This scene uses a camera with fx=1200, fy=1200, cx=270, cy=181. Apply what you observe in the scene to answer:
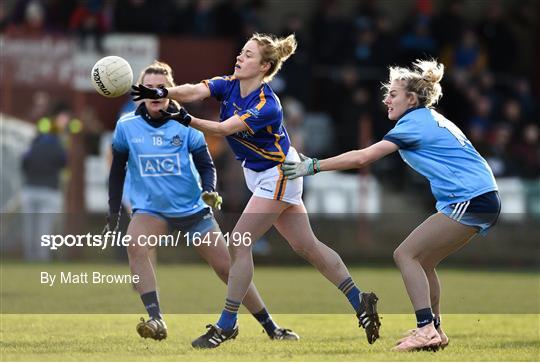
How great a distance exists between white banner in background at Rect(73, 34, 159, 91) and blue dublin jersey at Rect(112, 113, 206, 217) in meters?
9.06

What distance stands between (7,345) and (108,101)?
37.5 feet

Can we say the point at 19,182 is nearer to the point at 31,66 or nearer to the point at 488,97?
the point at 31,66

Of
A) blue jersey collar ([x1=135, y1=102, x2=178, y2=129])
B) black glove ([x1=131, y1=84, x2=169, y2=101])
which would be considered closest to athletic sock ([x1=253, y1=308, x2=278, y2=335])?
blue jersey collar ([x1=135, y1=102, x2=178, y2=129])

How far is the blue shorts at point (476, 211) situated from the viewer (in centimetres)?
819

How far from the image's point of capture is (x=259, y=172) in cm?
862

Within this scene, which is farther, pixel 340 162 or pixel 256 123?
pixel 256 123

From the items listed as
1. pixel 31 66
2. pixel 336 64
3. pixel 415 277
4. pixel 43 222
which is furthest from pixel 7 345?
pixel 336 64

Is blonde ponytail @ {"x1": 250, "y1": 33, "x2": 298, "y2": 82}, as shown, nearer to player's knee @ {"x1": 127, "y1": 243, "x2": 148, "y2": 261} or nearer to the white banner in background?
player's knee @ {"x1": 127, "y1": 243, "x2": 148, "y2": 261}

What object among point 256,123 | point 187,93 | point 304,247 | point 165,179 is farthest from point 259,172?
point 165,179

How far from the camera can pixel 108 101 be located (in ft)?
63.7

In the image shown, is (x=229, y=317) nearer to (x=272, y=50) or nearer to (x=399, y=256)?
(x=399, y=256)

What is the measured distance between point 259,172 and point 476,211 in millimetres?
1570

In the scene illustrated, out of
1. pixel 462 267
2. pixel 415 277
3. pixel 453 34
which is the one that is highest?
pixel 415 277

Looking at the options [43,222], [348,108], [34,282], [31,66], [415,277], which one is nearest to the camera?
[415,277]
